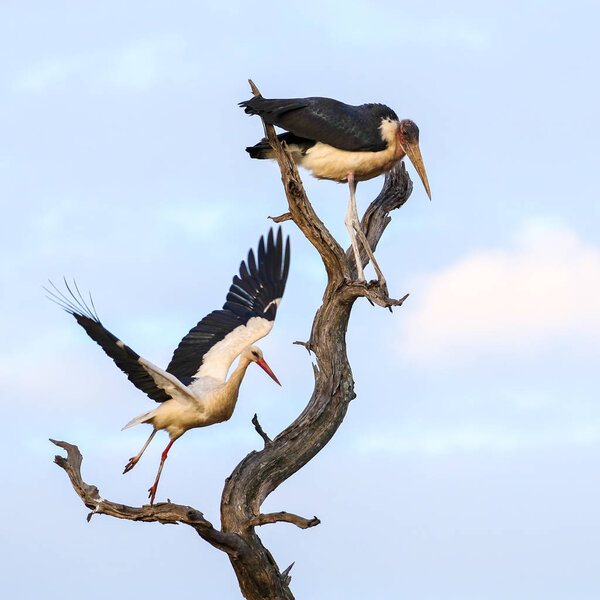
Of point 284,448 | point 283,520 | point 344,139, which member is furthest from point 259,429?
point 344,139

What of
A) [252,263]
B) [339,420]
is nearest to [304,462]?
[339,420]

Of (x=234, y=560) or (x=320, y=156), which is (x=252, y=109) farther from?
(x=234, y=560)

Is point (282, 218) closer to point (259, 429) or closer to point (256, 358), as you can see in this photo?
point (256, 358)

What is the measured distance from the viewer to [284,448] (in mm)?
13133

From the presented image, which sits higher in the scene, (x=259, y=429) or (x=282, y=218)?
(x=282, y=218)

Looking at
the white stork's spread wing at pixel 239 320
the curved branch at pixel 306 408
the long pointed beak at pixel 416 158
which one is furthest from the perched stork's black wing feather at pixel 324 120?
the white stork's spread wing at pixel 239 320

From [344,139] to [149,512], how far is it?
173 inches

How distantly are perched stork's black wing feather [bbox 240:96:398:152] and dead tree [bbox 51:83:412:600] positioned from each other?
0.21 meters

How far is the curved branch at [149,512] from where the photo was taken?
12.1 meters

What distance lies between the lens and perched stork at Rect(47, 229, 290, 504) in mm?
12453

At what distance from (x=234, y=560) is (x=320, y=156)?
169 inches

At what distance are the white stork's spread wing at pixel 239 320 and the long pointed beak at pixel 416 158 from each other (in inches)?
68.2

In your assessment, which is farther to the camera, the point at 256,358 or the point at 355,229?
the point at 355,229

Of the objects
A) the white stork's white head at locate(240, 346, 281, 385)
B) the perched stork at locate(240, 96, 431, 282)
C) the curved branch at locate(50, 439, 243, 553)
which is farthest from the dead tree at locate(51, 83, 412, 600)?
the white stork's white head at locate(240, 346, 281, 385)
